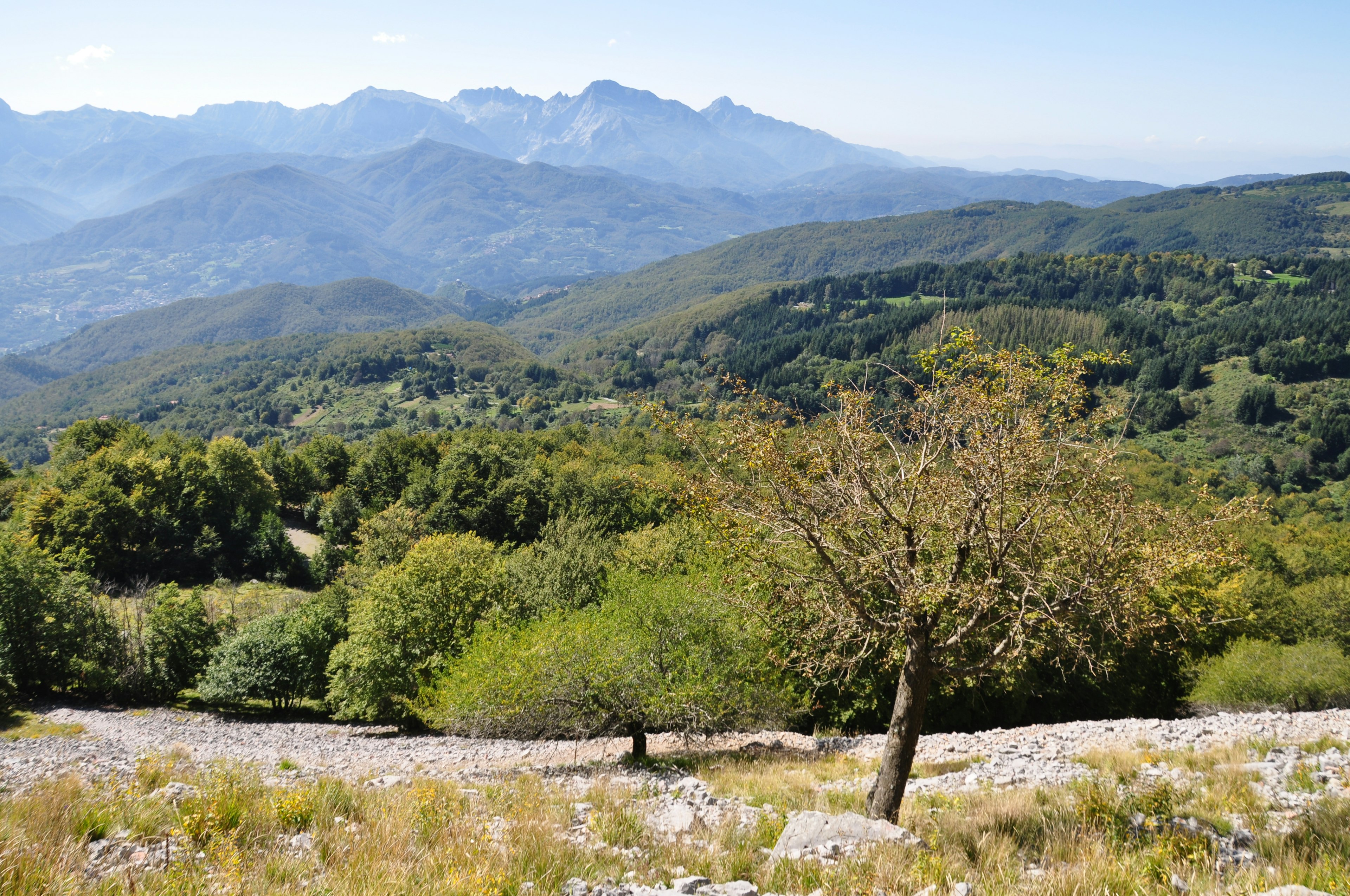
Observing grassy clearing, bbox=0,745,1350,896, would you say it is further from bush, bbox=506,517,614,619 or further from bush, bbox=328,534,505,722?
bush, bbox=506,517,614,619

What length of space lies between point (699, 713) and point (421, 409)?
193 metres

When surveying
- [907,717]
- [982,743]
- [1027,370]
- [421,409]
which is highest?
[1027,370]

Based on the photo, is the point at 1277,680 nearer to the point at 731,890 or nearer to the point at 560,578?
the point at 731,890

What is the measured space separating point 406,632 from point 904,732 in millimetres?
25436

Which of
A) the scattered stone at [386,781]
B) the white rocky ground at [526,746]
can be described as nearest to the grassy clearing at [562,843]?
the scattered stone at [386,781]

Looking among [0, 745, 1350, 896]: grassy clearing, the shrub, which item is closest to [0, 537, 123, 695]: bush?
the shrub

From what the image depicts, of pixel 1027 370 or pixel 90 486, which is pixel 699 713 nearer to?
pixel 1027 370

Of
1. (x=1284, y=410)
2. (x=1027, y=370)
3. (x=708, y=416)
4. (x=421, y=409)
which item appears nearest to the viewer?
(x=1027, y=370)

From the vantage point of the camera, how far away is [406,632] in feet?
95.5

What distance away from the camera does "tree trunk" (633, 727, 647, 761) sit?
1933 centimetres

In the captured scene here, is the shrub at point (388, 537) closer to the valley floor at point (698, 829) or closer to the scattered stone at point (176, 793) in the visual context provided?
the valley floor at point (698, 829)

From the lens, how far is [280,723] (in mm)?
31094

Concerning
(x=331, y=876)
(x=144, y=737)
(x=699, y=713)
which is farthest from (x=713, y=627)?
(x=144, y=737)

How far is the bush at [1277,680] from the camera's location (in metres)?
22.8
